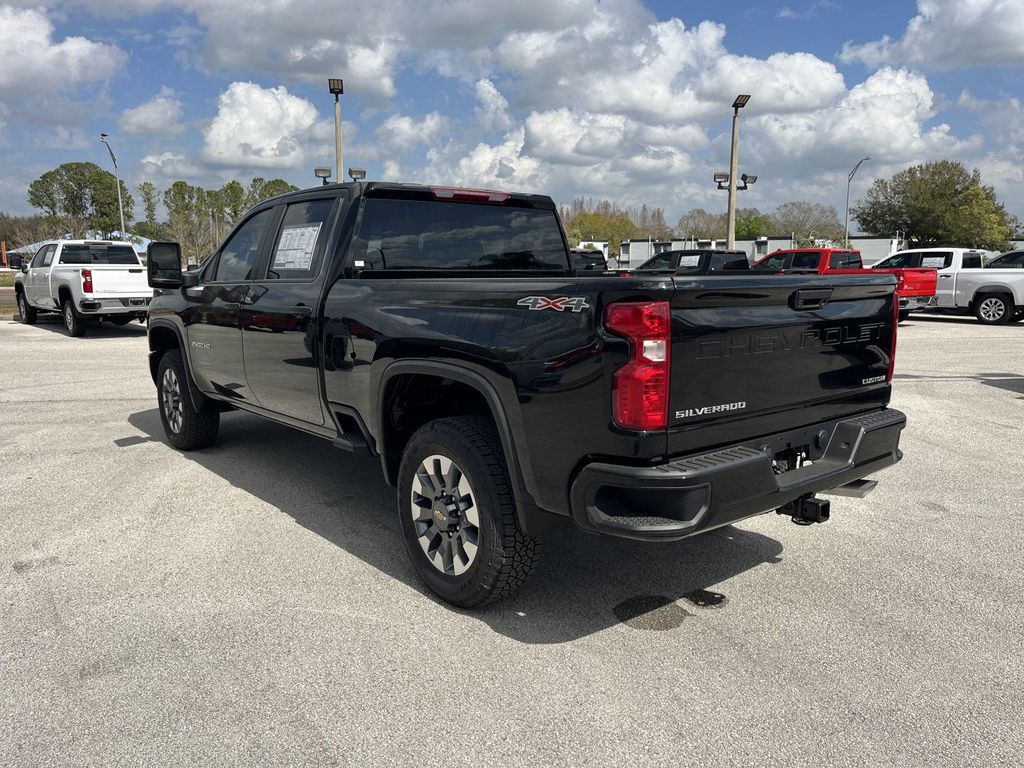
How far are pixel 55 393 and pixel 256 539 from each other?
6159mm

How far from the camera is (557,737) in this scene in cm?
270

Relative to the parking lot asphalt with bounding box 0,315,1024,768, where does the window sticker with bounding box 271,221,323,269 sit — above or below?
above

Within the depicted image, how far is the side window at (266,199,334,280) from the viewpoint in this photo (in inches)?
179

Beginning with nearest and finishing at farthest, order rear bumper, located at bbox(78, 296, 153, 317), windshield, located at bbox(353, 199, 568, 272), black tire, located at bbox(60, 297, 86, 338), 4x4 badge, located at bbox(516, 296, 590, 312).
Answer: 4x4 badge, located at bbox(516, 296, 590, 312), windshield, located at bbox(353, 199, 568, 272), rear bumper, located at bbox(78, 296, 153, 317), black tire, located at bbox(60, 297, 86, 338)

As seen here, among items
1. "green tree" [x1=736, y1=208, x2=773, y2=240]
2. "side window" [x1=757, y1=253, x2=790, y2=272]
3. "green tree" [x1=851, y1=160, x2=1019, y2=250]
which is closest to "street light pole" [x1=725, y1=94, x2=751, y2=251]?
"side window" [x1=757, y1=253, x2=790, y2=272]

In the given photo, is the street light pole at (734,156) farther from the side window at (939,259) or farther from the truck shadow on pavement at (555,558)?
the truck shadow on pavement at (555,558)

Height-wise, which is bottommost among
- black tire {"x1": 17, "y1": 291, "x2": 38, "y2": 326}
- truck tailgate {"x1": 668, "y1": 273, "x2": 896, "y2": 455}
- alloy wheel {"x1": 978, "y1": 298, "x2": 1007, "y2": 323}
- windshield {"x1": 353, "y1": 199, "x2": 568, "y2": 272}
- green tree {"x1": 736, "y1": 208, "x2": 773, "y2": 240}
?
alloy wheel {"x1": 978, "y1": 298, "x2": 1007, "y2": 323}

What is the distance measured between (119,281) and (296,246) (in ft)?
39.7

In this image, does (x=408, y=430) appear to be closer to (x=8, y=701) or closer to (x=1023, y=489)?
(x=8, y=701)

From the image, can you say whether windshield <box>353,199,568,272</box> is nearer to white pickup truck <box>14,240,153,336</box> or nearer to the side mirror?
the side mirror

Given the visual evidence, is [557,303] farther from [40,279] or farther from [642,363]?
[40,279]

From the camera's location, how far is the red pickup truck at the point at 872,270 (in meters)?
16.2

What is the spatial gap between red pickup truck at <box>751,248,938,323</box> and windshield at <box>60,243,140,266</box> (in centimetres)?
1308

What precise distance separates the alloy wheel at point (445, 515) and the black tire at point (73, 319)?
14031mm
